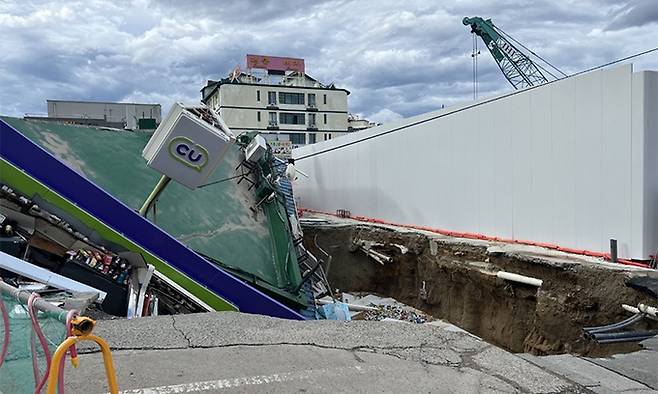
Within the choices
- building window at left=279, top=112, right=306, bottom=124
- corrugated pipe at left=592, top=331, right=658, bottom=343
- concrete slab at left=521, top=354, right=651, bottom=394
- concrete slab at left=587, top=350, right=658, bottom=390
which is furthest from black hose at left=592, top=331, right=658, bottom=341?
building window at left=279, top=112, right=306, bottom=124

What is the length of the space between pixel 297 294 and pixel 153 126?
625 centimetres

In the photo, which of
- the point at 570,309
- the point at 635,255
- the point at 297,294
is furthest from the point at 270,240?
the point at 635,255

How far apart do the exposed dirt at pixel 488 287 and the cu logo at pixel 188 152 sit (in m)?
5.31

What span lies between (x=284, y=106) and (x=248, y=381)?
55.2 meters

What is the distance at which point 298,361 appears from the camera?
370 centimetres

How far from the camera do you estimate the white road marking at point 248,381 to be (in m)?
3.12

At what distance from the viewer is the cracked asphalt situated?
3281mm

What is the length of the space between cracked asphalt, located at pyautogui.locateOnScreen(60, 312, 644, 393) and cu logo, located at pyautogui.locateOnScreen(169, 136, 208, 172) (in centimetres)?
298

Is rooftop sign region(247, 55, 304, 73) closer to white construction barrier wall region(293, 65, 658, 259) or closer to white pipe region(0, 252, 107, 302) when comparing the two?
white construction barrier wall region(293, 65, 658, 259)

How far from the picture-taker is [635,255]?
7.34 metres

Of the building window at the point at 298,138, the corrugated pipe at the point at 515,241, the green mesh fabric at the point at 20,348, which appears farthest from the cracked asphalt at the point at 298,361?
the building window at the point at 298,138

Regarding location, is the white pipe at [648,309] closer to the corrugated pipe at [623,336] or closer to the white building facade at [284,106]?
the corrugated pipe at [623,336]

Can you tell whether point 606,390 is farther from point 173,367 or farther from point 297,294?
point 297,294

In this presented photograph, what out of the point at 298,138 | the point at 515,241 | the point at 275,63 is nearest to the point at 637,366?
the point at 515,241
